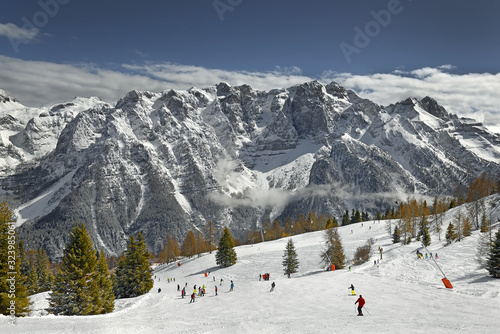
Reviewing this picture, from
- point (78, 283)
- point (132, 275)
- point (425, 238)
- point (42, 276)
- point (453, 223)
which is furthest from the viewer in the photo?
point (453, 223)

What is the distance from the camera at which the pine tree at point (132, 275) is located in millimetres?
52219

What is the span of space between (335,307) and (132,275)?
1215 inches

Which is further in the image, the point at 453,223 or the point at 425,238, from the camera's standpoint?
the point at 453,223

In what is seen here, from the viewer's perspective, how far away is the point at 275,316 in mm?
31969

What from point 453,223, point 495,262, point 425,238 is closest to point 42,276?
point 425,238

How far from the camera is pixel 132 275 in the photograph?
172ft

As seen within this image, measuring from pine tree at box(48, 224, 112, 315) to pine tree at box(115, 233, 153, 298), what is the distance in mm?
14252

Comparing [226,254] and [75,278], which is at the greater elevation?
[75,278]

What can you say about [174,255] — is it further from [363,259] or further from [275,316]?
[275,316]

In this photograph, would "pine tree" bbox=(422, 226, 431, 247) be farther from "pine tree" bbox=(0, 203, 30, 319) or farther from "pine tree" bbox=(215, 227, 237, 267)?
"pine tree" bbox=(0, 203, 30, 319)

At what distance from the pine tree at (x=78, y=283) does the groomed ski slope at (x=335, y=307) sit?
2333 mm

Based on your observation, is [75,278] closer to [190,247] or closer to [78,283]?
[78,283]

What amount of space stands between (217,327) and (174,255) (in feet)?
387

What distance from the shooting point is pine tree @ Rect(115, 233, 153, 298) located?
5222 centimetres
